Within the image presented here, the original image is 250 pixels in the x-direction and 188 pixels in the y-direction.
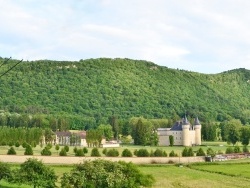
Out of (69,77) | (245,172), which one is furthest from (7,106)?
(245,172)

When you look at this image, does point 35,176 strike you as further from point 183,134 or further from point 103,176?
point 183,134

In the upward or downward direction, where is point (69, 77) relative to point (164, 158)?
upward

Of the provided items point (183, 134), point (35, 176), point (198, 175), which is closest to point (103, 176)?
point (35, 176)

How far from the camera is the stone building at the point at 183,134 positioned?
348ft

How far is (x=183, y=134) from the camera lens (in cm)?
10644

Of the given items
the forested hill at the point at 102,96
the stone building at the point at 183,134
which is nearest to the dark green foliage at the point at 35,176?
the stone building at the point at 183,134

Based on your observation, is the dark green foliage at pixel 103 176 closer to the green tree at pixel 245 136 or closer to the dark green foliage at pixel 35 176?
the dark green foliage at pixel 35 176

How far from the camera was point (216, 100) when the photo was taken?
193625 mm

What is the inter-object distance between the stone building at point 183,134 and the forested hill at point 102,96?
4359 centimetres

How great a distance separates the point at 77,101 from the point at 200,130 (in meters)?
68.5

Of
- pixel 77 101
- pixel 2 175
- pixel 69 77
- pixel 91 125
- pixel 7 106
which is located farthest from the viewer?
pixel 69 77

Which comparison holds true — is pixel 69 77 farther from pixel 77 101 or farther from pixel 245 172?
pixel 245 172

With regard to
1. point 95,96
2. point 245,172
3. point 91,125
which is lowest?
point 245,172

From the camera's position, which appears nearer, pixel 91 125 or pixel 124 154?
pixel 124 154
